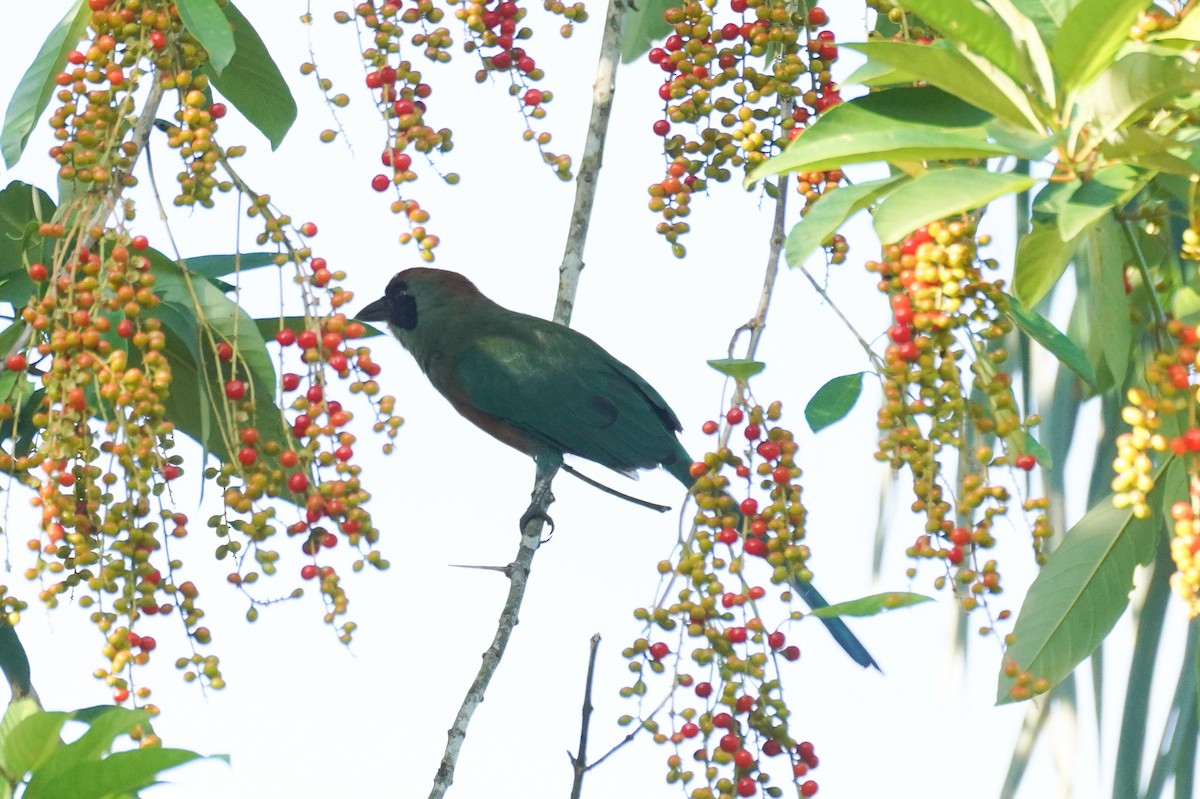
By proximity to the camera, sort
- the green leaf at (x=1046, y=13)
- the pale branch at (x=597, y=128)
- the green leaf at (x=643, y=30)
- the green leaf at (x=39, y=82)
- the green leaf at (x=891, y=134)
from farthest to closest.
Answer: the green leaf at (x=643, y=30) < the pale branch at (x=597, y=128) < the green leaf at (x=39, y=82) < the green leaf at (x=1046, y=13) < the green leaf at (x=891, y=134)

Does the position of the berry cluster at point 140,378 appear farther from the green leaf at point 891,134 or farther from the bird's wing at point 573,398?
the bird's wing at point 573,398

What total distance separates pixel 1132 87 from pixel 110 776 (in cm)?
120

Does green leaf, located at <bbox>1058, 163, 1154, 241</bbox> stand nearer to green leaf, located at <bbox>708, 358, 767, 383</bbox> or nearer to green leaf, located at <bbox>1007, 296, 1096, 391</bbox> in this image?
green leaf, located at <bbox>1007, 296, 1096, 391</bbox>

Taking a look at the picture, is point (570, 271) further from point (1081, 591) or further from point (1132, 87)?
point (1132, 87)

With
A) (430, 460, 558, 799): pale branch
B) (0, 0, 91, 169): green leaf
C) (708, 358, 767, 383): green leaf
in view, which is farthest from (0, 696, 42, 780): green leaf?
(708, 358, 767, 383): green leaf

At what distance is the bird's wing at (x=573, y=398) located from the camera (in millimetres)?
3832

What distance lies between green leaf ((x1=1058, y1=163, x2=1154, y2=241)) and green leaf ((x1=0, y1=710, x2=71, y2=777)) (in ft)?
3.59

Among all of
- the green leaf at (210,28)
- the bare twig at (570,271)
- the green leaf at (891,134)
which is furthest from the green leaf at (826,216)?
the bare twig at (570,271)

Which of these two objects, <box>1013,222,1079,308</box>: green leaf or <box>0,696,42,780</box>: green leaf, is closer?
<box>0,696,42,780</box>: green leaf

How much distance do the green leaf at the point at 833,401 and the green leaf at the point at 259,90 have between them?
954 millimetres

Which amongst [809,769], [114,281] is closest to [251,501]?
[114,281]

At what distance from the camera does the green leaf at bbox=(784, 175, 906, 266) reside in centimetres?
133

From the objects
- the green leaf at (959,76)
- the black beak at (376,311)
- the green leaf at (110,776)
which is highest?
the black beak at (376,311)

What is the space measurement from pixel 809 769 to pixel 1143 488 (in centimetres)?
59
